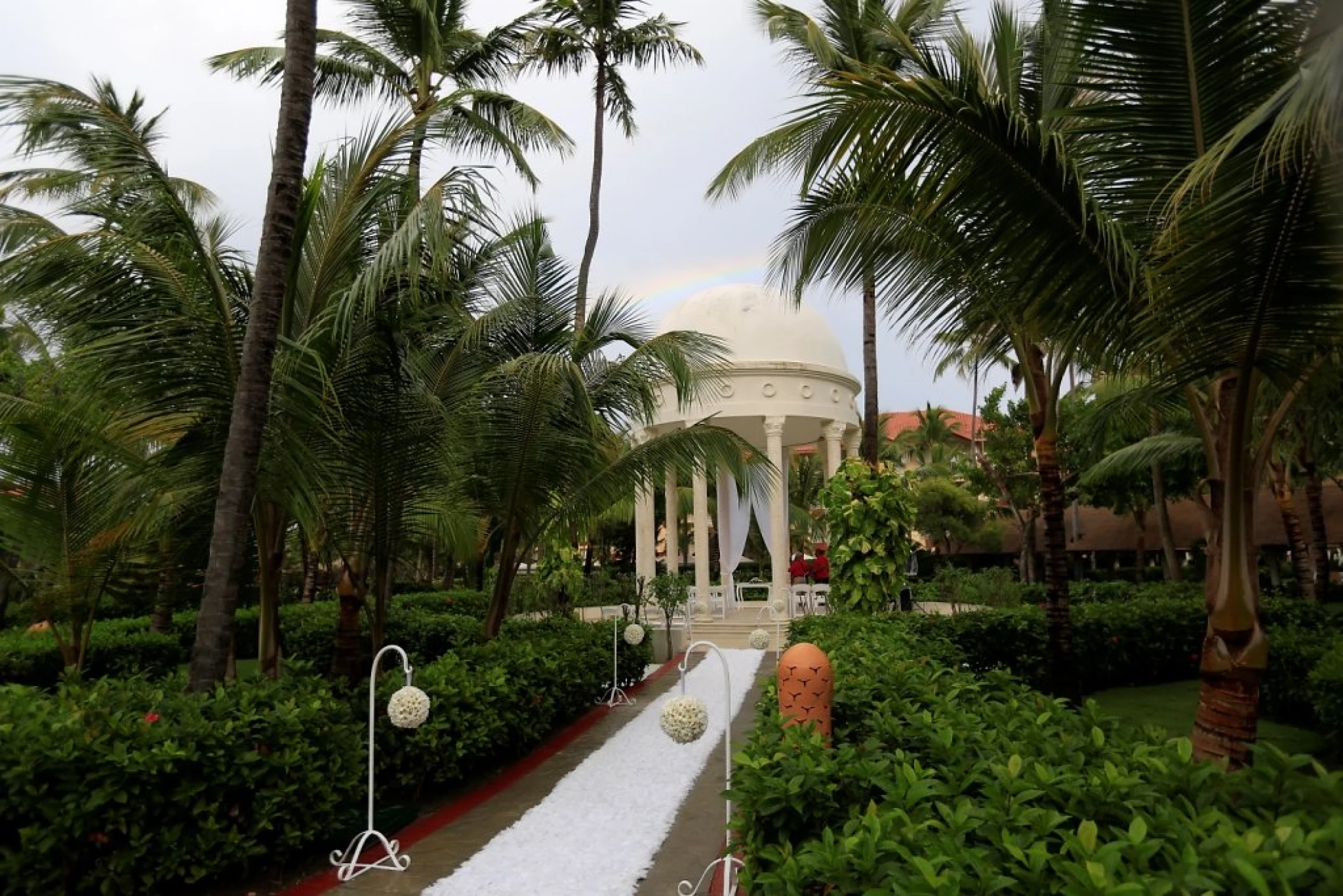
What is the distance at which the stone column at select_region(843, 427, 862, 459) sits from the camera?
20922 mm

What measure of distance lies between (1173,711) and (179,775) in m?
9.81

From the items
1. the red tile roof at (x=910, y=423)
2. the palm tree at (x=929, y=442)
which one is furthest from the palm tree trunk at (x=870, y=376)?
the red tile roof at (x=910, y=423)

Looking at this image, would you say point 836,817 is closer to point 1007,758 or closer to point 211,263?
point 1007,758

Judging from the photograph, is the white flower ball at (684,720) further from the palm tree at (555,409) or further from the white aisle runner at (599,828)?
the palm tree at (555,409)

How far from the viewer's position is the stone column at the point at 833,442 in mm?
19000

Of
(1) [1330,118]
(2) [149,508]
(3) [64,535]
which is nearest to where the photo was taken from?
(1) [1330,118]

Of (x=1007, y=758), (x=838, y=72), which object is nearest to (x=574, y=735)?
(x=1007, y=758)

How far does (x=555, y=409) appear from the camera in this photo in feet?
26.8

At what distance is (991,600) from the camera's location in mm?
18766

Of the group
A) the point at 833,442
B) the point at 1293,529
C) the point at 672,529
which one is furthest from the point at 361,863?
the point at 1293,529

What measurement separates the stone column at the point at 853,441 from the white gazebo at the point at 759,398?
583 millimetres

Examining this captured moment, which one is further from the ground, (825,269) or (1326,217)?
(825,269)

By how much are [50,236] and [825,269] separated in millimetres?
5656

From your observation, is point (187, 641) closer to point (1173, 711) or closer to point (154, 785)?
point (154, 785)
